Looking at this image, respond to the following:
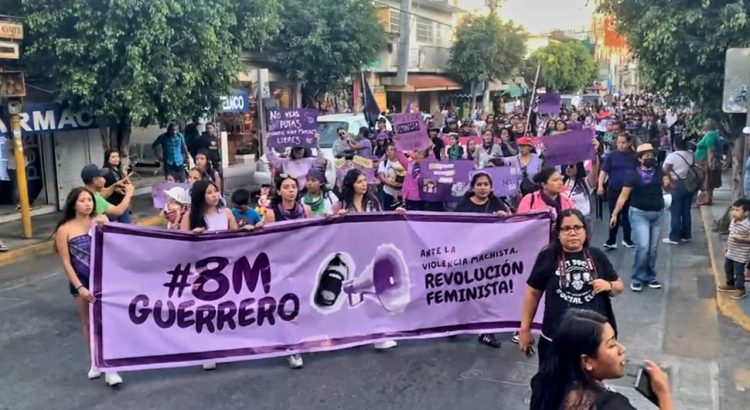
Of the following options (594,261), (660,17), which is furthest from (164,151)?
(594,261)

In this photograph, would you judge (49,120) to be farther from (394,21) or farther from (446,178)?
(394,21)

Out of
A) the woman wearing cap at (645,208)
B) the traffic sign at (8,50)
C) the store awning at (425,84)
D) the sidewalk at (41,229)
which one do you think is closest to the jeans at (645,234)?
the woman wearing cap at (645,208)

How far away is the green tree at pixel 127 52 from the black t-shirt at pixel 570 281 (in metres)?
9.45

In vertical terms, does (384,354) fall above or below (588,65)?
below

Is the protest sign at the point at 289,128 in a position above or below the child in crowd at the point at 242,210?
above

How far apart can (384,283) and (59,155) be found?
10258mm

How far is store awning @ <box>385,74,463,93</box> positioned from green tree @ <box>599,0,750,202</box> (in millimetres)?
21322

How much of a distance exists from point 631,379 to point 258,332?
2.88 metres

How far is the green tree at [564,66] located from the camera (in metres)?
49.8

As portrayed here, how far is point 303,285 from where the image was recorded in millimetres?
5992

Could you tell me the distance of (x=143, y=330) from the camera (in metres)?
5.63

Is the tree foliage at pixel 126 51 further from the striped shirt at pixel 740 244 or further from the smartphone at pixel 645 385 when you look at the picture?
the smartphone at pixel 645 385

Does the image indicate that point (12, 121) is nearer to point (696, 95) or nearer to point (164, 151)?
point (164, 151)

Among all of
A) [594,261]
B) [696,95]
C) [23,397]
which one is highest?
[696,95]
